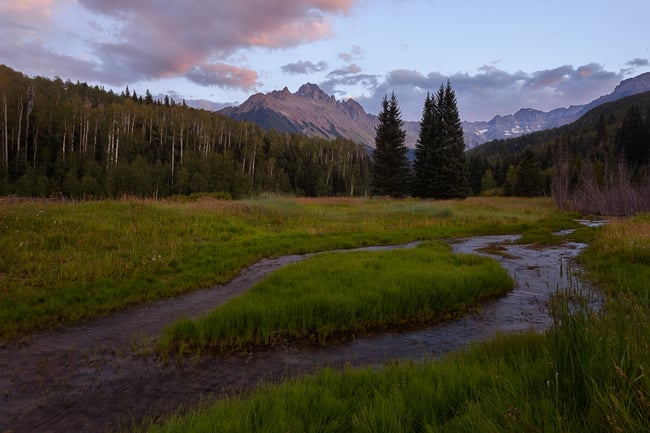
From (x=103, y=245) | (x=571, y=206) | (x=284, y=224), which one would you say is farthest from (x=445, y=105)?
(x=103, y=245)

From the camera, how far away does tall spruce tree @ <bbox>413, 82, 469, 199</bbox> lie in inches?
2101

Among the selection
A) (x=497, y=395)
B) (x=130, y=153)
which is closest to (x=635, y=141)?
(x=497, y=395)

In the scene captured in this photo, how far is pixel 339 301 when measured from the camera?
8.61m

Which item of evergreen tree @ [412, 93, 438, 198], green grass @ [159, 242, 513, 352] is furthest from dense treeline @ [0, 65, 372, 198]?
green grass @ [159, 242, 513, 352]

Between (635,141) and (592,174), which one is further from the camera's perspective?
(635,141)

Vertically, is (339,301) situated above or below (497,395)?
below

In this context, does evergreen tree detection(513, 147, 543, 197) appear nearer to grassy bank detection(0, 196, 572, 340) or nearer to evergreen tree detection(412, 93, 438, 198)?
evergreen tree detection(412, 93, 438, 198)

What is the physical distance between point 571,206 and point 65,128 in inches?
3457

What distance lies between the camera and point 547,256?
16703 millimetres

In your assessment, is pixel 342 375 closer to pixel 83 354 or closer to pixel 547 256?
pixel 83 354

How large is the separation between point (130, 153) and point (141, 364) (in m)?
86.3

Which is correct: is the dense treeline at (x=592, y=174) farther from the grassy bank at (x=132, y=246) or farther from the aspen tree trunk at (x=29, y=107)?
the aspen tree trunk at (x=29, y=107)

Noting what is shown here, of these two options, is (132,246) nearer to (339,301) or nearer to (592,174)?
(339,301)

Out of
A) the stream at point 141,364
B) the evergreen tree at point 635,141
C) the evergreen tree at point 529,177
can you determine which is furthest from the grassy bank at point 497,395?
the evergreen tree at point 635,141
